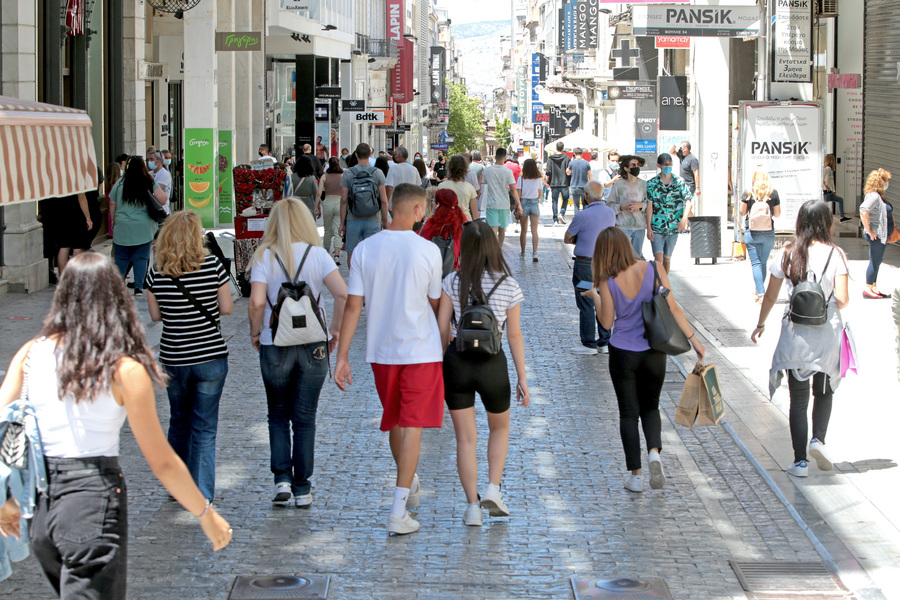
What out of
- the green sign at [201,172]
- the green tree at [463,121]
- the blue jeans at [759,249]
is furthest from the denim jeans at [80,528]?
the green tree at [463,121]

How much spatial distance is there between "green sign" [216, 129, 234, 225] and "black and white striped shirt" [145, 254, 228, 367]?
19.0 metres

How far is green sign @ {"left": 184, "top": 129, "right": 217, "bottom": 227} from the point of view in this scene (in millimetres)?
22641

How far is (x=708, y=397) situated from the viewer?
690cm

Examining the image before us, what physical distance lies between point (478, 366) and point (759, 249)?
8.60 metres

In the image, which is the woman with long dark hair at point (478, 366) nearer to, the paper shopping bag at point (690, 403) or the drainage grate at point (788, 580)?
the paper shopping bag at point (690, 403)

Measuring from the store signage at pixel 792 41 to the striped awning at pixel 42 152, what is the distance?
43.9 feet

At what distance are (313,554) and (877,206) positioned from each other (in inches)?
397

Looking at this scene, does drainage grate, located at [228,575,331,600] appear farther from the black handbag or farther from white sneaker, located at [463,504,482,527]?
the black handbag

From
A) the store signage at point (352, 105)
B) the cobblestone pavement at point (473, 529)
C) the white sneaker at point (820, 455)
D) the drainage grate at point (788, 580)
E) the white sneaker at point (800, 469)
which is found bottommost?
the drainage grate at point (788, 580)

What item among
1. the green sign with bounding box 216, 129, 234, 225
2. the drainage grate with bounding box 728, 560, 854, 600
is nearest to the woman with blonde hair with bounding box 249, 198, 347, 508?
the drainage grate with bounding box 728, 560, 854, 600

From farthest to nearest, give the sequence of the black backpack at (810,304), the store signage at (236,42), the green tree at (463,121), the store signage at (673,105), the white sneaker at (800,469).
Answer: the green tree at (463,121) < the store signage at (673,105) < the store signage at (236,42) < the white sneaker at (800,469) < the black backpack at (810,304)

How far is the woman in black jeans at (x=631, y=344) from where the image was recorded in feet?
22.6

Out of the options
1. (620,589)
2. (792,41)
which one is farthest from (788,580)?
(792,41)

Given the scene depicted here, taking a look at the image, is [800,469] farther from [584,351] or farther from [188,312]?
[584,351]
